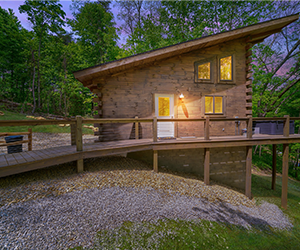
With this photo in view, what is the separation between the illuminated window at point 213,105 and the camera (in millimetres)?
7855

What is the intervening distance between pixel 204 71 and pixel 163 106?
3.05 metres

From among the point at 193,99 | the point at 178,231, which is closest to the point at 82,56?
the point at 193,99

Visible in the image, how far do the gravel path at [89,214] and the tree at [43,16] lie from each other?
A: 796 inches

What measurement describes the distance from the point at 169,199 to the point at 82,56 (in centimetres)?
1924

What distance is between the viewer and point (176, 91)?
293 inches

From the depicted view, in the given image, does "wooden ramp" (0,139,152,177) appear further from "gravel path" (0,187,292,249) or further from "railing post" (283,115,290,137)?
"railing post" (283,115,290,137)

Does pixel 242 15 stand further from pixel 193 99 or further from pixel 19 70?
pixel 19 70

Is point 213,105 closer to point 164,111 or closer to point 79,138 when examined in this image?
point 164,111

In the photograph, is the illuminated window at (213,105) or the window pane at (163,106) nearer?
the window pane at (163,106)

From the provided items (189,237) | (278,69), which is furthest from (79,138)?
(278,69)

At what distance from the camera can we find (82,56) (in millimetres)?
17375

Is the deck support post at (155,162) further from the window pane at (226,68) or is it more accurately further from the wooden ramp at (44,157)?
the window pane at (226,68)

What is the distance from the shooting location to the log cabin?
22.3ft

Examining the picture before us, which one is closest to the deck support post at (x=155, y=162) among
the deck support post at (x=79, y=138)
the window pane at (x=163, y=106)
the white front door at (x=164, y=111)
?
the white front door at (x=164, y=111)
